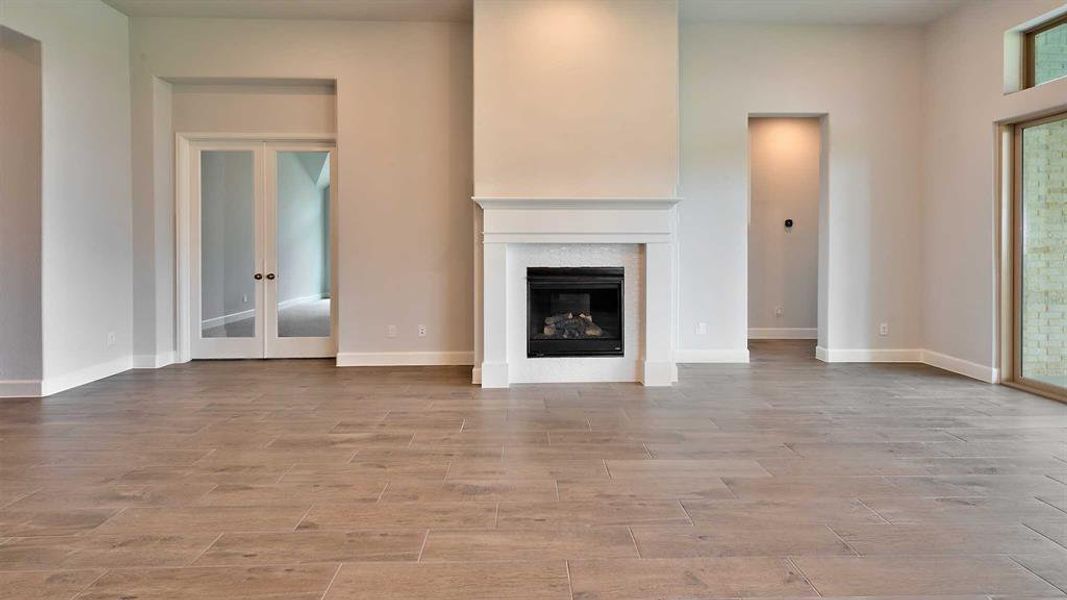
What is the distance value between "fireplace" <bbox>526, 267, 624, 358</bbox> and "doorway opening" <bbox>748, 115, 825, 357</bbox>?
338cm

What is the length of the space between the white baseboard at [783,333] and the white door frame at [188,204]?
5.04m

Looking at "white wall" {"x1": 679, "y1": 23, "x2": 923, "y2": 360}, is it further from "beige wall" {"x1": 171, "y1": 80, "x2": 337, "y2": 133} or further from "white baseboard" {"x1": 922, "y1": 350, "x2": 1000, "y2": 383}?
"beige wall" {"x1": 171, "y1": 80, "x2": 337, "y2": 133}

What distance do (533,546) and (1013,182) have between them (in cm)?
531

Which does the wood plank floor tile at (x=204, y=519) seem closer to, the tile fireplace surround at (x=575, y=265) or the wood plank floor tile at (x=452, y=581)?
the wood plank floor tile at (x=452, y=581)

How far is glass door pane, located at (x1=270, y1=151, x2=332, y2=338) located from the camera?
6.52m

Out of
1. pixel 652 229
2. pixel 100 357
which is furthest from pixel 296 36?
pixel 652 229

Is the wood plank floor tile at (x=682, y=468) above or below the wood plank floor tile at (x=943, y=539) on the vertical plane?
above

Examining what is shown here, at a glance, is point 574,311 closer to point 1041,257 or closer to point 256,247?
point 256,247

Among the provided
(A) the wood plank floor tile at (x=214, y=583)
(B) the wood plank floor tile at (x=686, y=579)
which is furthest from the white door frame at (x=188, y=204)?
(B) the wood plank floor tile at (x=686, y=579)

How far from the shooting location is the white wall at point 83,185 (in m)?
4.95

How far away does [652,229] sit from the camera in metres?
5.31

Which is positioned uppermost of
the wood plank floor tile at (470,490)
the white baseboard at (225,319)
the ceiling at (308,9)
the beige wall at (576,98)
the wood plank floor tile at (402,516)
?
the ceiling at (308,9)

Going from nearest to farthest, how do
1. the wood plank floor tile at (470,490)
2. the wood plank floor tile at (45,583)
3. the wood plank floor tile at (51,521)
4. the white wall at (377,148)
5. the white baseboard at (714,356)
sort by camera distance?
the wood plank floor tile at (45,583) → the wood plank floor tile at (51,521) → the wood plank floor tile at (470,490) → the white wall at (377,148) → the white baseboard at (714,356)

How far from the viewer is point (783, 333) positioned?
26.6 ft
